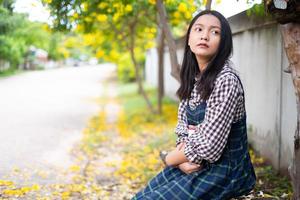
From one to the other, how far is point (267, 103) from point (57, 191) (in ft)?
9.72

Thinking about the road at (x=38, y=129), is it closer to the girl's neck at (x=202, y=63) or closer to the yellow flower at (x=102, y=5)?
the yellow flower at (x=102, y=5)

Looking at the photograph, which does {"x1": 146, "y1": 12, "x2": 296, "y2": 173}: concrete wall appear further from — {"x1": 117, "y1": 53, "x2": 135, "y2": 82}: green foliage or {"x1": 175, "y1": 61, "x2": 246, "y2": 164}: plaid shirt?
{"x1": 117, "y1": 53, "x2": 135, "y2": 82}: green foliage

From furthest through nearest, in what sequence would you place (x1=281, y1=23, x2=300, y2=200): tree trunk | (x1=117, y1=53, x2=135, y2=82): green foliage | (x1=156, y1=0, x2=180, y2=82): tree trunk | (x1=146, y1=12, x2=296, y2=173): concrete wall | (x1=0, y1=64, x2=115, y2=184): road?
(x1=117, y1=53, x2=135, y2=82): green foliage → (x1=0, y1=64, x2=115, y2=184): road → (x1=156, y1=0, x2=180, y2=82): tree trunk → (x1=146, y1=12, x2=296, y2=173): concrete wall → (x1=281, y1=23, x2=300, y2=200): tree trunk

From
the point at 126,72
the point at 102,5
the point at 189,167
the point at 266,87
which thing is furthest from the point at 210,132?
the point at 126,72

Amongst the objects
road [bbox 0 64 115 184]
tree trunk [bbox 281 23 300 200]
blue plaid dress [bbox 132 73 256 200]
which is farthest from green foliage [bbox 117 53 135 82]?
blue plaid dress [bbox 132 73 256 200]

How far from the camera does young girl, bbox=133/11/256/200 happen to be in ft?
8.57

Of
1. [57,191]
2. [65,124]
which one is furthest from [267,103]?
[65,124]

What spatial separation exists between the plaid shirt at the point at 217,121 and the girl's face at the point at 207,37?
0.19 m

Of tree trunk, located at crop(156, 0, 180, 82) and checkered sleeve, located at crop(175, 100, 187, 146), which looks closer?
checkered sleeve, located at crop(175, 100, 187, 146)

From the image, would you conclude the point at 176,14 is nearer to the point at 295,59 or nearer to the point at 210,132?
the point at 295,59

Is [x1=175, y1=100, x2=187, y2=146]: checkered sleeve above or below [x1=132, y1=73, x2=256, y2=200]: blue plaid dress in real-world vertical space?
above

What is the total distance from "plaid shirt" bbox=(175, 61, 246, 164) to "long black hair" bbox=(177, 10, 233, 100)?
0.06 metres

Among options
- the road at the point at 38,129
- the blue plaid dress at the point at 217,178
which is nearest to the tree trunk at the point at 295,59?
the blue plaid dress at the point at 217,178

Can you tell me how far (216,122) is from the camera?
2.58 metres
